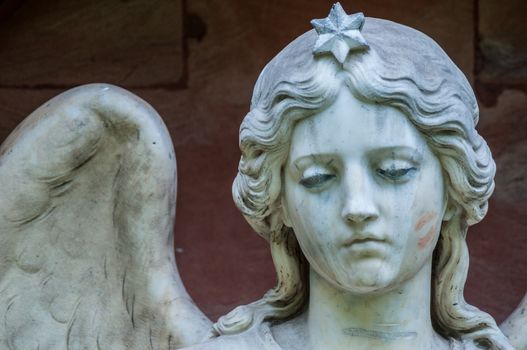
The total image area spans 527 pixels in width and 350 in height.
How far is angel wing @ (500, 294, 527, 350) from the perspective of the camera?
5109 millimetres

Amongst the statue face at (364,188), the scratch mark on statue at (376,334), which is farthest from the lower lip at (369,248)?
the scratch mark on statue at (376,334)

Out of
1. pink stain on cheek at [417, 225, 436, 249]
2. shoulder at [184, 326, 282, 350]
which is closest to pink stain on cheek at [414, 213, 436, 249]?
pink stain on cheek at [417, 225, 436, 249]

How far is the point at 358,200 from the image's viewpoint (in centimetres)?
468

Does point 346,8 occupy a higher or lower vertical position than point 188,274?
higher

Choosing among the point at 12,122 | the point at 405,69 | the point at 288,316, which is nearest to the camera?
the point at 405,69

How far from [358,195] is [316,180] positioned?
0.11 metres

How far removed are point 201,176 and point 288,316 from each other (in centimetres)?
113

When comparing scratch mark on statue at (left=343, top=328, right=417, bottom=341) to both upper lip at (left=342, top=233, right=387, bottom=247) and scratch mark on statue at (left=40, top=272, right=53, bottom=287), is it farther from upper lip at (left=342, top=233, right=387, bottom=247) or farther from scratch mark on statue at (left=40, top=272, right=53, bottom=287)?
scratch mark on statue at (left=40, top=272, right=53, bottom=287)

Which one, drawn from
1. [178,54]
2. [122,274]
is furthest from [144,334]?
[178,54]

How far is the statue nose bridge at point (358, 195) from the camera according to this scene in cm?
468

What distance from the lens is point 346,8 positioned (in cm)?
612

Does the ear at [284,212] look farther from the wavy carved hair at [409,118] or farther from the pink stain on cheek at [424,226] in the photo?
the pink stain on cheek at [424,226]

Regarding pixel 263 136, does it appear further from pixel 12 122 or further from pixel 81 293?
pixel 12 122

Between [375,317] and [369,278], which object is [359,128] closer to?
[369,278]
